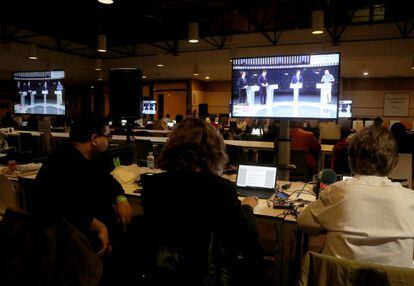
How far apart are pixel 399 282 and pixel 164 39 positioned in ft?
31.3

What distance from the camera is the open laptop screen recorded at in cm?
294

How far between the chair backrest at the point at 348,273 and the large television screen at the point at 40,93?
4713mm

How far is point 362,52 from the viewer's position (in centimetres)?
916

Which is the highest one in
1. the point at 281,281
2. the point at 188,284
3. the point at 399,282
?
the point at 399,282

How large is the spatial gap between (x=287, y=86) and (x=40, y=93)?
3.97m

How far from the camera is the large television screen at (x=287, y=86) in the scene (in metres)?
3.12

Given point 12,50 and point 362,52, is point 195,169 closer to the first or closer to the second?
point 362,52

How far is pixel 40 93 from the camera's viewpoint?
542 cm

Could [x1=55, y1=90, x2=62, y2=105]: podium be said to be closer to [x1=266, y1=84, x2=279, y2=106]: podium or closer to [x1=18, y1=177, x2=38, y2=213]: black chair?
[x1=18, y1=177, x2=38, y2=213]: black chair

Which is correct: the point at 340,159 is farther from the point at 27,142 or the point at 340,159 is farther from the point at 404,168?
the point at 27,142

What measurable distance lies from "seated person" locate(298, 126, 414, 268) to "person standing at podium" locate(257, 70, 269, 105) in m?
1.79

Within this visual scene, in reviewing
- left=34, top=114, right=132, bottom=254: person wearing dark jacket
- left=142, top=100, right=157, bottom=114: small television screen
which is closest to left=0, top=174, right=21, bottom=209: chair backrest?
left=34, top=114, right=132, bottom=254: person wearing dark jacket

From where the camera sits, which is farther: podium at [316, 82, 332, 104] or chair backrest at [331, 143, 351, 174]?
chair backrest at [331, 143, 351, 174]

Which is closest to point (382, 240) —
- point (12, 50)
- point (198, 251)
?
point (198, 251)
